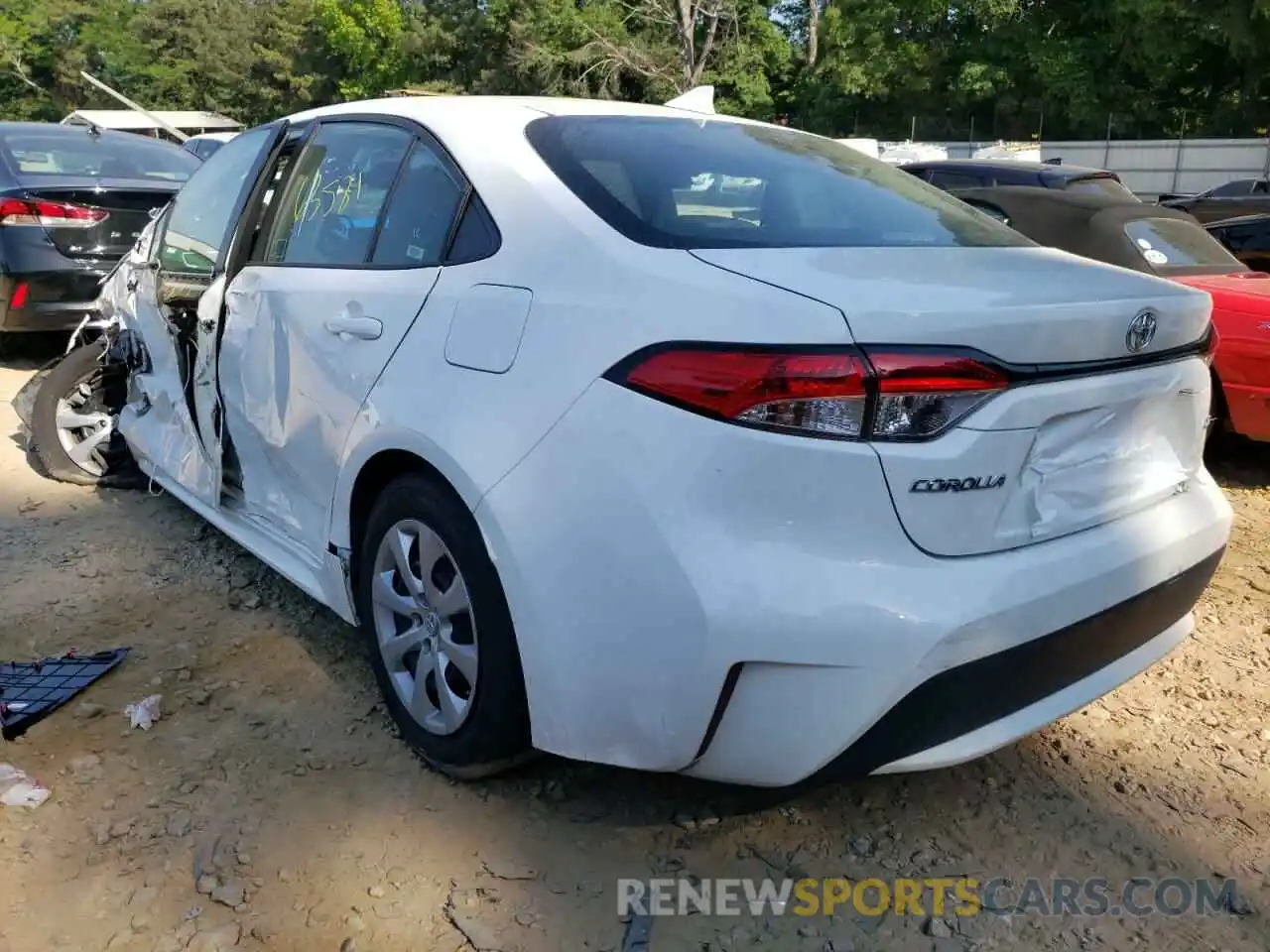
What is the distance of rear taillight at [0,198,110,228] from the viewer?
574 centimetres

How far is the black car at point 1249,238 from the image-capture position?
8648 mm

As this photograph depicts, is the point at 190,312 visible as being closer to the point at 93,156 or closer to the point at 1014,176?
the point at 93,156

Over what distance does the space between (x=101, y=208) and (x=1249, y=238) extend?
337 inches

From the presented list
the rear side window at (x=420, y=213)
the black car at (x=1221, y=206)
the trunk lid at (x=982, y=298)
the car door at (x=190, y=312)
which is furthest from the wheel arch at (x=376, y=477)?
the black car at (x=1221, y=206)

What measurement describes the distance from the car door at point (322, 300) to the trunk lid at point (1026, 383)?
2.87 ft

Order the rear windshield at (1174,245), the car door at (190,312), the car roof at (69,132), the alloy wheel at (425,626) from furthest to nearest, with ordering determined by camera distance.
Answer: the car roof at (69,132) → the rear windshield at (1174,245) → the car door at (190,312) → the alloy wheel at (425,626)

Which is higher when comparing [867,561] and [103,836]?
[867,561]

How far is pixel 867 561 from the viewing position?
1.84 meters

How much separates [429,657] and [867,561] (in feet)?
3.70

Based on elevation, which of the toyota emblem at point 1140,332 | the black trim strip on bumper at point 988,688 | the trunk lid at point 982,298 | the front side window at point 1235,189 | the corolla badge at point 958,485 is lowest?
the front side window at point 1235,189

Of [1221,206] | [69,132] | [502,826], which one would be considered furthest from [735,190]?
[1221,206]

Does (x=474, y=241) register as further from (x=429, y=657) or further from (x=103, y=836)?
(x=103, y=836)

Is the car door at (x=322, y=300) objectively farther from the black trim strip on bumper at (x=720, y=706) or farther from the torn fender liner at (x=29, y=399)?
the torn fender liner at (x=29, y=399)

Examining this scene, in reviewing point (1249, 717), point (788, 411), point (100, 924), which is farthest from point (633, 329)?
point (1249, 717)
